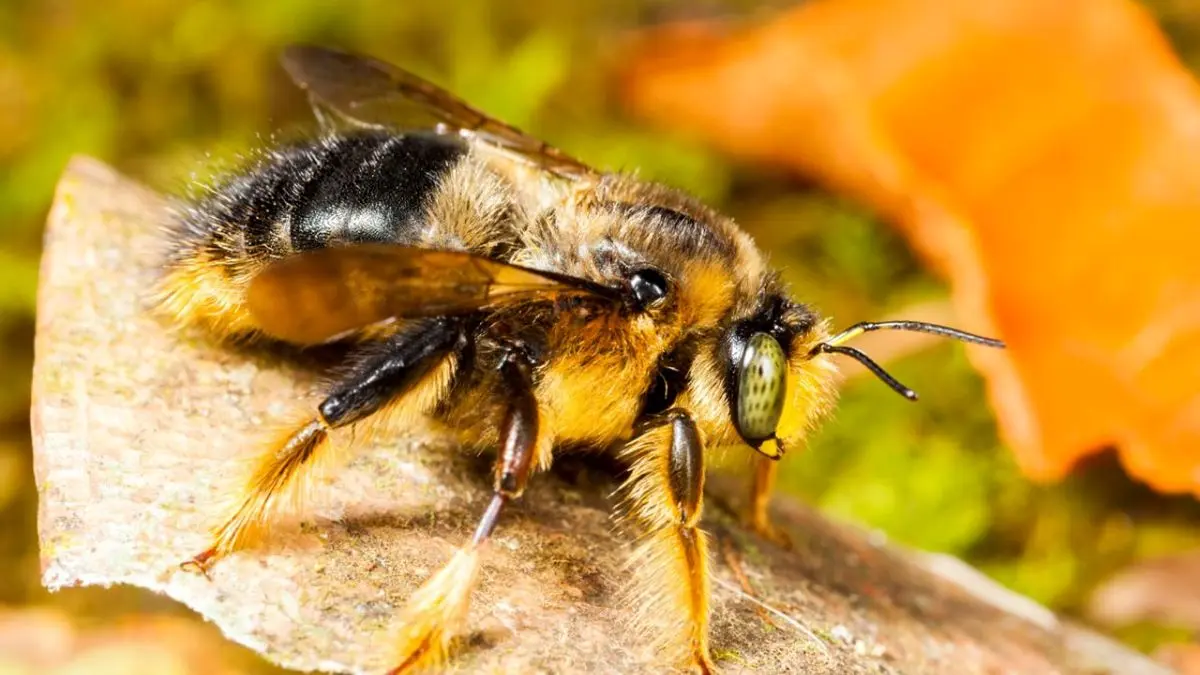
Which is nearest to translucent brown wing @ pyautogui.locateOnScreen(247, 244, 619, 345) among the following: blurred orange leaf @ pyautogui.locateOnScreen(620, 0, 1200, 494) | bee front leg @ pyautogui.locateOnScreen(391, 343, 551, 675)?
bee front leg @ pyautogui.locateOnScreen(391, 343, 551, 675)

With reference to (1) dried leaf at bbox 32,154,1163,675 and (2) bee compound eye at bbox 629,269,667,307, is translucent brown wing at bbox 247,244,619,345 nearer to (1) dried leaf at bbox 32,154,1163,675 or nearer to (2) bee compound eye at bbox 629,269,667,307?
(2) bee compound eye at bbox 629,269,667,307

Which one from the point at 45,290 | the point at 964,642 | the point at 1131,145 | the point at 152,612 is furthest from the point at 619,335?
the point at 1131,145

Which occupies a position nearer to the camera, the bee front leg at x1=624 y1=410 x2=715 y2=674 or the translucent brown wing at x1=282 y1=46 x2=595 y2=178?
the bee front leg at x1=624 y1=410 x2=715 y2=674

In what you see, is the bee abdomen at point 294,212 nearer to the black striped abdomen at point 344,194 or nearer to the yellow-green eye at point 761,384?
the black striped abdomen at point 344,194

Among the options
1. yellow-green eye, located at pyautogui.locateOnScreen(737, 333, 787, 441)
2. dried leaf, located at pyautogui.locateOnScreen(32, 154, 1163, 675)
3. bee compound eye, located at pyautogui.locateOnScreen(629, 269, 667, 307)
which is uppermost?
bee compound eye, located at pyautogui.locateOnScreen(629, 269, 667, 307)

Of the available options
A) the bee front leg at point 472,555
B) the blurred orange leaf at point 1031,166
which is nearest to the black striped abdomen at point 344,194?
the bee front leg at point 472,555

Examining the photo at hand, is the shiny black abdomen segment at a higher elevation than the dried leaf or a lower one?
higher

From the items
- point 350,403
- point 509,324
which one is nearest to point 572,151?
point 509,324
